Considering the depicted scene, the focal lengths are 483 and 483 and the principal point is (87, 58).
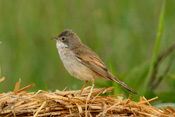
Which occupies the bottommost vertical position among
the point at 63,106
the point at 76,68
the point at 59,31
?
the point at 63,106

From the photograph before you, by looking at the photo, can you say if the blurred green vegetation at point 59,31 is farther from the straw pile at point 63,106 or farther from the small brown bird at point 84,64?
the straw pile at point 63,106

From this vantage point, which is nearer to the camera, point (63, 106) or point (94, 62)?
point (63, 106)

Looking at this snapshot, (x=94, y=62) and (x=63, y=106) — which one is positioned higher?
(x=94, y=62)

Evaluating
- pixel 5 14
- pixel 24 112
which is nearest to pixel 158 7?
pixel 5 14

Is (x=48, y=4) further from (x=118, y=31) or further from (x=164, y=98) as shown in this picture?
(x=164, y=98)

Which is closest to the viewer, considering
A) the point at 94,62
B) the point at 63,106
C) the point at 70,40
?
the point at 63,106

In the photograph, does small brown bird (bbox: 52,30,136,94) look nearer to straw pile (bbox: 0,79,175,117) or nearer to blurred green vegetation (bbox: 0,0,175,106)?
straw pile (bbox: 0,79,175,117)

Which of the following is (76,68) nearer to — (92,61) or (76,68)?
(76,68)

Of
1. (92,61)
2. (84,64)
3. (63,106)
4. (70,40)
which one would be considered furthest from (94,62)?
(63,106)
